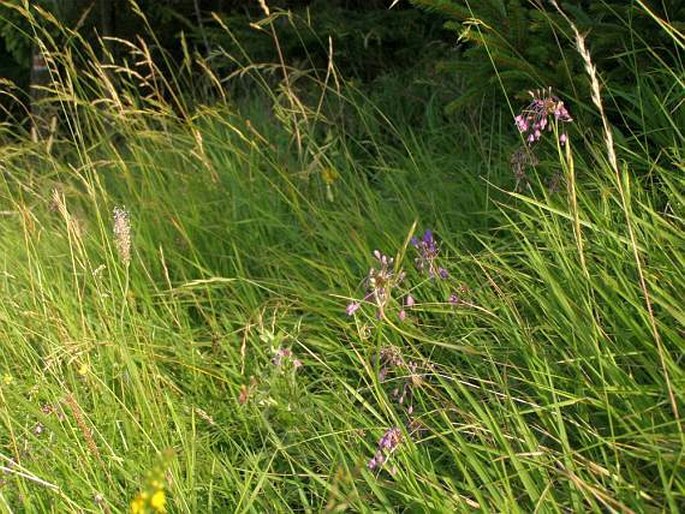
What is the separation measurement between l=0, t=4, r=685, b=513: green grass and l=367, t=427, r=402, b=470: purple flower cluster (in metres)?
0.02

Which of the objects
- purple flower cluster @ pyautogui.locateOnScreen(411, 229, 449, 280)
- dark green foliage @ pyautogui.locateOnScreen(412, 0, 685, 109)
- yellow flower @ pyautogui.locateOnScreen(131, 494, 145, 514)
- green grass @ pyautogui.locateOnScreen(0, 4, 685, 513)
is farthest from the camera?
dark green foliage @ pyautogui.locateOnScreen(412, 0, 685, 109)

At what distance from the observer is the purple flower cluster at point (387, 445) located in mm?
1804

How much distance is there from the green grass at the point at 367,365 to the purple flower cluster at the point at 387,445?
0.02m

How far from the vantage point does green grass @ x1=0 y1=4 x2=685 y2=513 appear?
1755 millimetres

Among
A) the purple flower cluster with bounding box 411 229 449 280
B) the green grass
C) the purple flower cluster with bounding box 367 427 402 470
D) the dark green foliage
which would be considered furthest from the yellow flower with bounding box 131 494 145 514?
the dark green foliage

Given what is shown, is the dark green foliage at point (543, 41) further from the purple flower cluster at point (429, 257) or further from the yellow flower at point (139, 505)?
the yellow flower at point (139, 505)

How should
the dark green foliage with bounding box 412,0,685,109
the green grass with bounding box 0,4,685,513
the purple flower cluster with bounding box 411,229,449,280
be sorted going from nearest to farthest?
1. the green grass with bounding box 0,4,685,513
2. the purple flower cluster with bounding box 411,229,449,280
3. the dark green foliage with bounding box 412,0,685,109

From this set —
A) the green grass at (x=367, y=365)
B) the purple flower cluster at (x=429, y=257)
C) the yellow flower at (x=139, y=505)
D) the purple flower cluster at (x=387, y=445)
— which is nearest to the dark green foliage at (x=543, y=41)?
the green grass at (x=367, y=365)

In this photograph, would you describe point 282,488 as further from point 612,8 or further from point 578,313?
point 612,8

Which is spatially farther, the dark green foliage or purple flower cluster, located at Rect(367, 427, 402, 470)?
the dark green foliage

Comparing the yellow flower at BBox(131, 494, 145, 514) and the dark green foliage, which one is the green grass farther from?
the dark green foliage

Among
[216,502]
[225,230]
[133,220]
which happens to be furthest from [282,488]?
[133,220]

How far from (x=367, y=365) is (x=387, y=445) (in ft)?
0.50

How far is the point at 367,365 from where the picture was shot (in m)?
1.76
